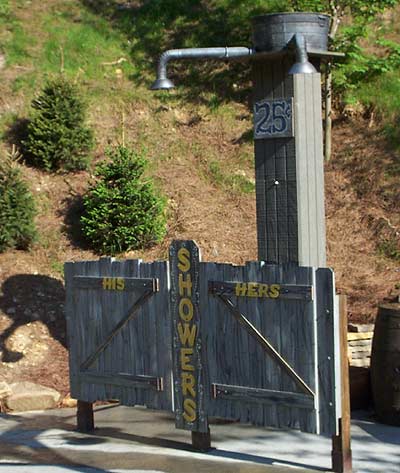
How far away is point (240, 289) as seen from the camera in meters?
7.95

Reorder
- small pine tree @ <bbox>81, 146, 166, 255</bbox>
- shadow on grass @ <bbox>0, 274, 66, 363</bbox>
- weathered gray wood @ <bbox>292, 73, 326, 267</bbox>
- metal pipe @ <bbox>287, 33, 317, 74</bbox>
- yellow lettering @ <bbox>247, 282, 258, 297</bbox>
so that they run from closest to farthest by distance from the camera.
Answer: yellow lettering @ <bbox>247, 282, 258, 297</bbox>, metal pipe @ <bbox>287, 33, 317, 74</bbox>, weathered gray wood @ <bbox>292, 73, 326, 267</bbox>, shadow on grass @ <bbox>0, 274, 66, 363</bbox>, small pine tree @ <bbox>81, 146, 166, 255</bbox>

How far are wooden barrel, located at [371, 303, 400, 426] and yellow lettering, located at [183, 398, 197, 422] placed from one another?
1931 mm

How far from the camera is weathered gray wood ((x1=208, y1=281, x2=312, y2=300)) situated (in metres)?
7.55

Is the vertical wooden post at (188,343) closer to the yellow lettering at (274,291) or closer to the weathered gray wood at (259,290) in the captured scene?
the weathered gray wood at (259,290)

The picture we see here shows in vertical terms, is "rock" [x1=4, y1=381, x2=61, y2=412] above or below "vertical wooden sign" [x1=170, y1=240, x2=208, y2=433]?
below

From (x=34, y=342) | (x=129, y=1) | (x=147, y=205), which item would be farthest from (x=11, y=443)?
(x=129, y=1)

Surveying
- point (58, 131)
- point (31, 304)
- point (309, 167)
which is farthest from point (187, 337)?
point (58, 131)

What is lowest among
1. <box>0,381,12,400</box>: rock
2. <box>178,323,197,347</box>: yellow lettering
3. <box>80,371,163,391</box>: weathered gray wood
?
<box>0,381,12,400</box>: rock

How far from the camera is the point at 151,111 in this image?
53.2 ft

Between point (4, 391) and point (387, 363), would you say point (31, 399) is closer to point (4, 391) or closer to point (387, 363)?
point (4, 391)

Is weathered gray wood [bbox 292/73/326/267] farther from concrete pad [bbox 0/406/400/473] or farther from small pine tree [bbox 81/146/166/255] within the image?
small pine tree [bbox 81/146/166/255]

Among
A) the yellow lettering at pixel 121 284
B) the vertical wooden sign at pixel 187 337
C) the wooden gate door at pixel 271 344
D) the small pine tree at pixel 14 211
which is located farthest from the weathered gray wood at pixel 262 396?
the small pine tree at pixel 14 211

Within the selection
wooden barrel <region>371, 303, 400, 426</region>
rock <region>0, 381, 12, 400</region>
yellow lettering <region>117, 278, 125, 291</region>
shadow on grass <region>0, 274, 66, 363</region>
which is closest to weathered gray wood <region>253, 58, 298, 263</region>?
wooden barrel <region>371, 303, 400, 426</region>

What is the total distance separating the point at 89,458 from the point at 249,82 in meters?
10.1
